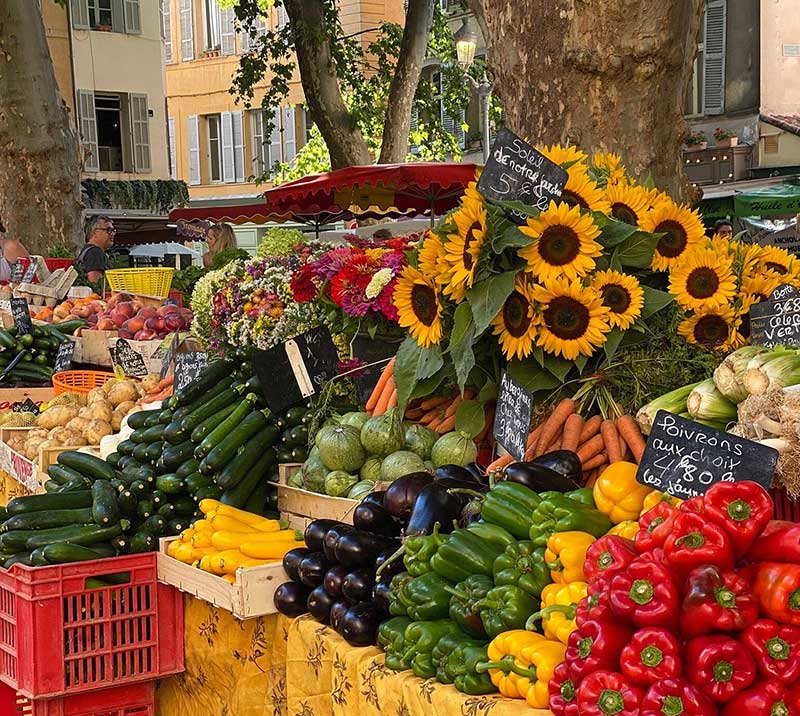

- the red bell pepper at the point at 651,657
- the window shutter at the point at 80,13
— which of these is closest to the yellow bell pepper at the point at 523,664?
the red bell pepper at the point at 651,657

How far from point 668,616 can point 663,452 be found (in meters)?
0.64

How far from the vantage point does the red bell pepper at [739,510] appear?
2.11m

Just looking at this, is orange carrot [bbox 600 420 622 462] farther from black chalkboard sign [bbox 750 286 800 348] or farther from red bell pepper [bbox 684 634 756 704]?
red bell pepper [bbox 684 634 756 704]

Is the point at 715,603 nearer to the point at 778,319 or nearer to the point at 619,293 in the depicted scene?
the point at 778,319

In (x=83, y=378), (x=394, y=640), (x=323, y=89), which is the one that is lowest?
(x=83, y=378)

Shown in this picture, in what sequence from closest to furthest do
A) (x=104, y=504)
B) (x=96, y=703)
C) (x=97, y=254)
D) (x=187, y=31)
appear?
1. (x=96, y=703)
2. (x=104, y=504)
3. (x=97, y=254)
4. (x=187, y=31)

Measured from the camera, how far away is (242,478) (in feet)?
13.5

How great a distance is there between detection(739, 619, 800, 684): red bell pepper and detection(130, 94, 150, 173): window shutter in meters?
27.5

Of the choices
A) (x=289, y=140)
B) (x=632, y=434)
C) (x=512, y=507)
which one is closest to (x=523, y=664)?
(x=512, y=507)

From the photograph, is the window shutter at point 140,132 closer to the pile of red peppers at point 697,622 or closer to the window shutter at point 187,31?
Answer: the window shutter at point 187,31

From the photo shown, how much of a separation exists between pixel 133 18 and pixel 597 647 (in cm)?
2860

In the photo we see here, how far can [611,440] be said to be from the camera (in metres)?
3.39

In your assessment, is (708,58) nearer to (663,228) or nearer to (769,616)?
(663,228)

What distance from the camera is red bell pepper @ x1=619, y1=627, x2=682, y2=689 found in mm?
1977
